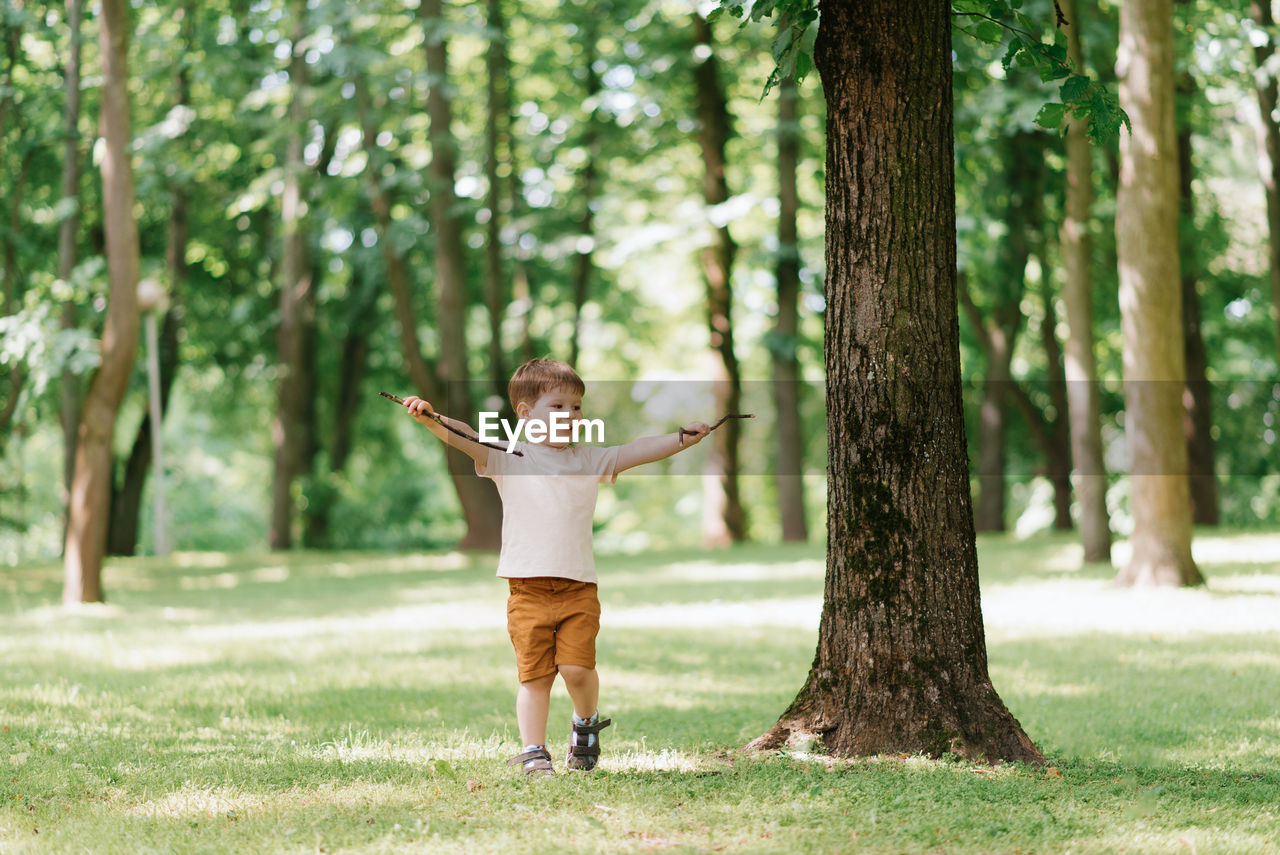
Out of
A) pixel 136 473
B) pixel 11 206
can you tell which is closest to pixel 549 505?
pixel 11 206

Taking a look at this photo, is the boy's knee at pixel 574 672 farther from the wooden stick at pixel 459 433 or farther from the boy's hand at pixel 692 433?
the boy's hand at pixel 692 433

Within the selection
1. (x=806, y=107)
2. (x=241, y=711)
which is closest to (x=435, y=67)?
(x=806, y=107)

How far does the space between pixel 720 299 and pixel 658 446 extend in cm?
1908

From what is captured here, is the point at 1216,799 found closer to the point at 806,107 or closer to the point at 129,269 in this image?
the point at 129,269

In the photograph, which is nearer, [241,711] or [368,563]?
[241,711]

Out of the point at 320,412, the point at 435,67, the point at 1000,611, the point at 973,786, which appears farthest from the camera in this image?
the point at 320,412

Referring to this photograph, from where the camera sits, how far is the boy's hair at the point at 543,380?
525cm

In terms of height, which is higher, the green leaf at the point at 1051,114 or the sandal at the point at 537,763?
the green leaf at the point at 1051,114

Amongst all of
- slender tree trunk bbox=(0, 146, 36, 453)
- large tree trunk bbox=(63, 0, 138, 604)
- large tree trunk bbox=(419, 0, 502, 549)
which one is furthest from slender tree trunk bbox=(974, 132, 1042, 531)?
slender tree trunk bbox=(0, 146, 36, 453)

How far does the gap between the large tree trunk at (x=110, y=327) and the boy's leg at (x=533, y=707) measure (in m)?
11.4

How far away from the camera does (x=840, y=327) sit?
5457 mm

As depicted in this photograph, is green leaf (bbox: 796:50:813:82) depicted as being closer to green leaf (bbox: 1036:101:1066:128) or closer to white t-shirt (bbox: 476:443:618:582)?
green leaf (bbox: 1036:101:1066:128)

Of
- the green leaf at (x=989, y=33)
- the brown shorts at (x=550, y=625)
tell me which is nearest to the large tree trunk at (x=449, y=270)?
the green leaf at (x=989, y=33)

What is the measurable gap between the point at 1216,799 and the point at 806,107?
69.2ft
